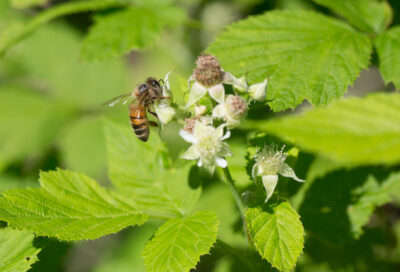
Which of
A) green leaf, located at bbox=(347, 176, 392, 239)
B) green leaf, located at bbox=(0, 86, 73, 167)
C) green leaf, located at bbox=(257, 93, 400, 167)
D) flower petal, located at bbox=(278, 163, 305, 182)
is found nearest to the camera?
green leaf, located at bbox=(257, 93, 400, 167)

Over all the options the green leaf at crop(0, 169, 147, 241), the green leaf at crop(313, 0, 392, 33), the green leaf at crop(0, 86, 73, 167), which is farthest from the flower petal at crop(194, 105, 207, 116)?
the green leaf at crop(0, 86, 73, 167)

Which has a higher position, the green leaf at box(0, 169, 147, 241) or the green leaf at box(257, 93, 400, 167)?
the green leaf at box(257, 93, 400, 167)

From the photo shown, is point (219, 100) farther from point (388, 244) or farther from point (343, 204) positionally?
point (388, 244)

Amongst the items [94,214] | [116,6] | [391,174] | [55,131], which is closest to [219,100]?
[94,214]

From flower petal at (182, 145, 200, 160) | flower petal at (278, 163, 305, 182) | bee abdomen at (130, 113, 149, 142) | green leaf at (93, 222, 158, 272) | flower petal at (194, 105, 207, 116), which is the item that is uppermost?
flower petal at (194, 105, 207, 116)

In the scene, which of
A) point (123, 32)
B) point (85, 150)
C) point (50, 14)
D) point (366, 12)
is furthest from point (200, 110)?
point (85, 150)

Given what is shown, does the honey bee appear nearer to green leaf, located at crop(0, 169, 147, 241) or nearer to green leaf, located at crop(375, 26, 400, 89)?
green leaf, located at crop(0, 169, 147, 241)

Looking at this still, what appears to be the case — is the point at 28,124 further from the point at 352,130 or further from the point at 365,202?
the point at 352,130
